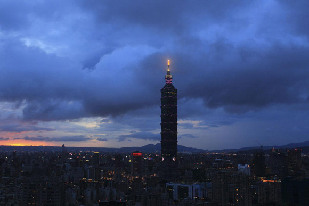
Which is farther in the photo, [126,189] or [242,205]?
[126,189]

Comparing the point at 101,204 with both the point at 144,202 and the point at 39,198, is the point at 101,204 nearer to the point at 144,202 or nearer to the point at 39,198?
the point at 39,198

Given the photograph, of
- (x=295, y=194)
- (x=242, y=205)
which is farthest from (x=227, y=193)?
(x=295, y=194)

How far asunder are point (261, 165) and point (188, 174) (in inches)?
1377

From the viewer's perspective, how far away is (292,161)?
19825 centimetres

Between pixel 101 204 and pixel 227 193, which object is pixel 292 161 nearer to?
pixel 227 193

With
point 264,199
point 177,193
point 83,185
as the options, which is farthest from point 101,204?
point 177,193

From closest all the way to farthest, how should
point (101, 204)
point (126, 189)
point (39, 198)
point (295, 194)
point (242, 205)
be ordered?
point (101, 204)
point (39, 198)
point (242, 205)
point (295, 194)
point (126, 189)

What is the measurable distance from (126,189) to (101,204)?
5667 centimetres

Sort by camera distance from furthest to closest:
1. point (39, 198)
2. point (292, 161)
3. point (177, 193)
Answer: point (292, 161)
point (177, 193)
point (39, 198)

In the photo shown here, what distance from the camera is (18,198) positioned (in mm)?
72812

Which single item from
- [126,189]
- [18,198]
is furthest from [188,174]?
[18,198]

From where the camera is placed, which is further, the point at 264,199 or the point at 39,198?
the point at 264,199

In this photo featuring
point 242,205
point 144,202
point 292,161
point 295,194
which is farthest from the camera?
point 292,161

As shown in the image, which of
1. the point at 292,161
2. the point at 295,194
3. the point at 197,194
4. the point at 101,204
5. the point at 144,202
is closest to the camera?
the point at 101,204
